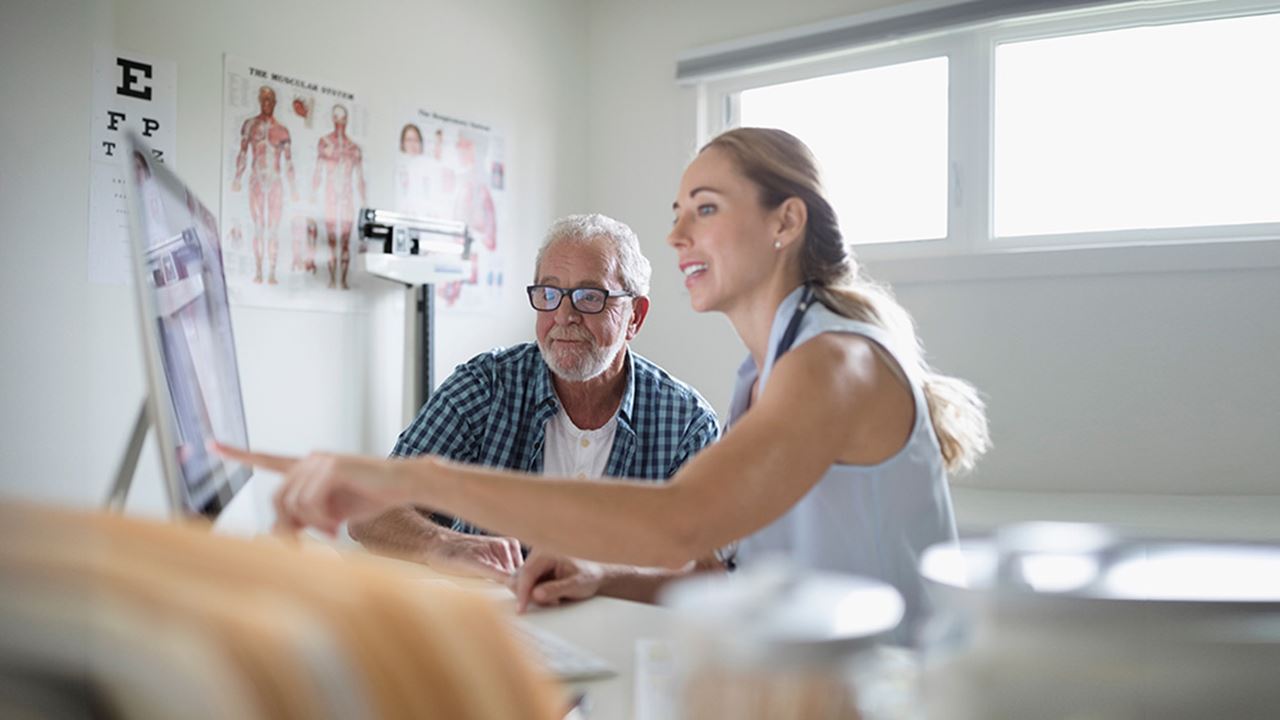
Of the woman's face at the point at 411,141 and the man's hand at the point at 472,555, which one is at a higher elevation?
the woman's face at the point at 411,141

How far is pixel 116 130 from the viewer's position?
8.18ft

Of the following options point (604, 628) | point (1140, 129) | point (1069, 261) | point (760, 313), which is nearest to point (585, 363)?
point (760, 313)

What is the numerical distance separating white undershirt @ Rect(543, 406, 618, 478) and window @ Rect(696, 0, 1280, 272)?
1.47 m

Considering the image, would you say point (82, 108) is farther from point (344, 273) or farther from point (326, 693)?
point (326, 693)

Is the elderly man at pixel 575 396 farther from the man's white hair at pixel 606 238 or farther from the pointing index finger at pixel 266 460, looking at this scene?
the pointing index finger at pixel 266 460

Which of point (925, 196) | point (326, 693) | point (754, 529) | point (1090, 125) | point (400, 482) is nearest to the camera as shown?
point (326, 693)

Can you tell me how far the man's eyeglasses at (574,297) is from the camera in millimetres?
1996

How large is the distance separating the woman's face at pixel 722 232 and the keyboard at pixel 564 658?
472 mm

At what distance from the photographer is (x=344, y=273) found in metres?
3.07

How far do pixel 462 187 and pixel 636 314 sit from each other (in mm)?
1600

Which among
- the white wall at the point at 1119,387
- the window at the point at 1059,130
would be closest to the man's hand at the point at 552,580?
the white wall at the point at 1119,387

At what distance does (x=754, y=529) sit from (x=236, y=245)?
231 centimetres

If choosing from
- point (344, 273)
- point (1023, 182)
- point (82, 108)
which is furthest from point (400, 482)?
point (1023, 182)

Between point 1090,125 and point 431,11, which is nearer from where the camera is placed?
point 1090,125
